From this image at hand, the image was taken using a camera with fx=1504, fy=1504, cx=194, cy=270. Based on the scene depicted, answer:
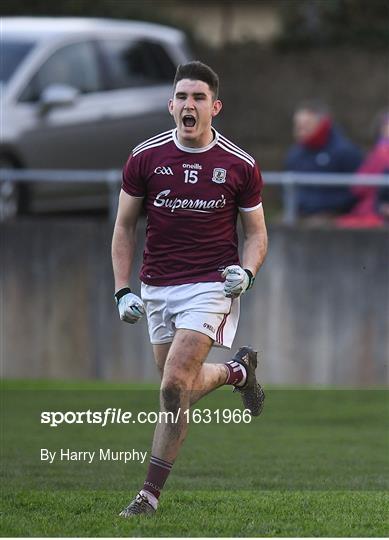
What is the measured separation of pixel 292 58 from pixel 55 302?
38.2 ft

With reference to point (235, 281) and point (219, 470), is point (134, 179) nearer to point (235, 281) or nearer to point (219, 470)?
point (235, 281)

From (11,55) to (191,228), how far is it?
25.0 feet

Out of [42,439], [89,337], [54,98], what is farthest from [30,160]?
[42,439]

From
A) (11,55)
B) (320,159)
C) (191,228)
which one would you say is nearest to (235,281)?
(191,228)

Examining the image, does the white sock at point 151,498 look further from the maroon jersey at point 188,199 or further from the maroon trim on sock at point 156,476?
the maroon jersey at point 188,199

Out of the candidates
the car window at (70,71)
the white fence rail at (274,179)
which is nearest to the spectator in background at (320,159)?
the white fence rail at (274,179)

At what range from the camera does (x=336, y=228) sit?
566 inches

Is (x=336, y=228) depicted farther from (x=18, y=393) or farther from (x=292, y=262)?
(x=18, y=393)

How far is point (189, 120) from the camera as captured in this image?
7.50 m

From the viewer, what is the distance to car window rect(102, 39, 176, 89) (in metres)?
15.7

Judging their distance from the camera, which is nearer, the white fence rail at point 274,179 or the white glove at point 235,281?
the white glove at point 235,281

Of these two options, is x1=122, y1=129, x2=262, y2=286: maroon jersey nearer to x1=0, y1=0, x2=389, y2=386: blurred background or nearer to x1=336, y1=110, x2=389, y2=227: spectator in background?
x1=0, y1=0, x2=389, y2=386: blurred background

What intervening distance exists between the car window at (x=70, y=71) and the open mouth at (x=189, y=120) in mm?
7300

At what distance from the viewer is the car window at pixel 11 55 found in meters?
14.5
